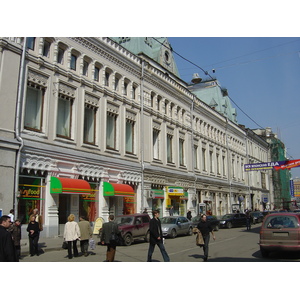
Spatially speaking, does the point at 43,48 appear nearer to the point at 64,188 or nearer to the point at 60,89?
the point at 60,89

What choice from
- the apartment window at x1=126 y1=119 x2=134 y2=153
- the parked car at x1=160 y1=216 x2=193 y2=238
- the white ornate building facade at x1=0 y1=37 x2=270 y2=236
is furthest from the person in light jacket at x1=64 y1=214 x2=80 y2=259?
the apartment window at x1=126 y1=119 x2=134 y2=153

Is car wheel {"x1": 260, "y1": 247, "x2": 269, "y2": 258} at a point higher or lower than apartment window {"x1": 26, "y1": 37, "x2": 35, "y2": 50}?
lower

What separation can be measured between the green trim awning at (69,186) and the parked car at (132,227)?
10.3ft

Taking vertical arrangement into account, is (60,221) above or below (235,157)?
below

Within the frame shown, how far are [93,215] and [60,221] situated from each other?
263 cm

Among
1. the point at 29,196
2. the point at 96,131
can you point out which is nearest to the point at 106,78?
the point at 96,131

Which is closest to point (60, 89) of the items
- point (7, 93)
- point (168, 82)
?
point (7, 93)

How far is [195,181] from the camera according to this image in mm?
34562

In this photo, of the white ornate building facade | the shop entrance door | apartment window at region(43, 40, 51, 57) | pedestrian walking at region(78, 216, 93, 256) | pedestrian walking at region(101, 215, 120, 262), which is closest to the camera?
pedestrian walking at region(101, 215, 120, 262)

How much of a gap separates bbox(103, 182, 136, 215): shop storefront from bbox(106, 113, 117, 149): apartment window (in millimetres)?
3103

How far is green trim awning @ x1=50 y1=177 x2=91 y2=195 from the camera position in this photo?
58.5 feet

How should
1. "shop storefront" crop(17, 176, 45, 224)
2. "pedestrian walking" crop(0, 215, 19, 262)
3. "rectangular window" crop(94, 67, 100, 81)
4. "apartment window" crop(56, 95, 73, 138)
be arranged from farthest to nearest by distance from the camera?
1. "rectangular window" crop(94, 67, 100, 81)
2. "apartment window" crop(56, 95, 73, 138)
3. "shop storefront" crop(17, 176, 45, 224)
4. "pedestrian walking" crop(0, 215, 19, 262)

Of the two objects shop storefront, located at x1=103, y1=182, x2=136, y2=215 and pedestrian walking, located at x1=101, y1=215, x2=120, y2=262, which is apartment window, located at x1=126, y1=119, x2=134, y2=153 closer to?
shop storefront, located at x1=103, y1=182, x2=136, y2=215

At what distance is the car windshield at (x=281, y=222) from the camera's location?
432 inches
